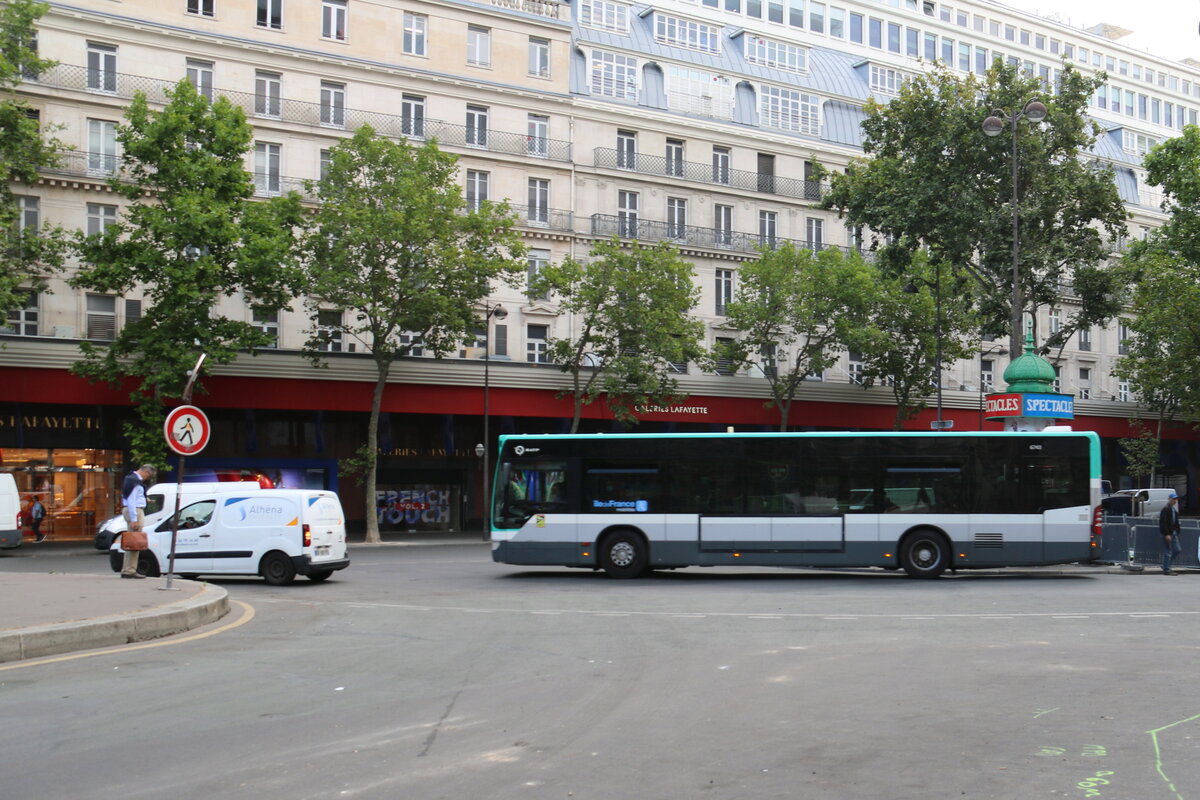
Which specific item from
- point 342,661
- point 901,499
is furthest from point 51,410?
point 342,661

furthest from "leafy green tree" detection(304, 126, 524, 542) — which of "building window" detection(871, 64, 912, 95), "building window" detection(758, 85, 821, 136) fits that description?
"building window" detection(871, 64, 912, 95)

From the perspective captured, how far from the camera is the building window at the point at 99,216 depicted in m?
38.2

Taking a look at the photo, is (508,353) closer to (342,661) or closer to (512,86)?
(512,86)

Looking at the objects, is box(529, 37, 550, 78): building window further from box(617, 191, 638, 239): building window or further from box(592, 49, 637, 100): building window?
box(617, 191, 638, 239): building window

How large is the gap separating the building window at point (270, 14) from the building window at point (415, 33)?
462 centimetres

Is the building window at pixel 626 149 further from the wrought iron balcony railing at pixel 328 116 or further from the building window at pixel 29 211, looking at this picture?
the building window at pixel 29 211

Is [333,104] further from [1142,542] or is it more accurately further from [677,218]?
[1142,542]

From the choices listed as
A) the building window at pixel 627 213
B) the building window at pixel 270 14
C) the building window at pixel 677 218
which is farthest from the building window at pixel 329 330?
the building window at pixel 677 218

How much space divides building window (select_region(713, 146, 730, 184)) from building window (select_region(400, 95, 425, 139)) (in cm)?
1300

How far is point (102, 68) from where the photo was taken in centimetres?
3856

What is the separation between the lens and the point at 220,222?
112 ft

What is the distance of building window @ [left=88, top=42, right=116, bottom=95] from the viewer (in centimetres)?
3834

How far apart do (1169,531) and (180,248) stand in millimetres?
27229

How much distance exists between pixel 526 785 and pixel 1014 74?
3425 centimetres
